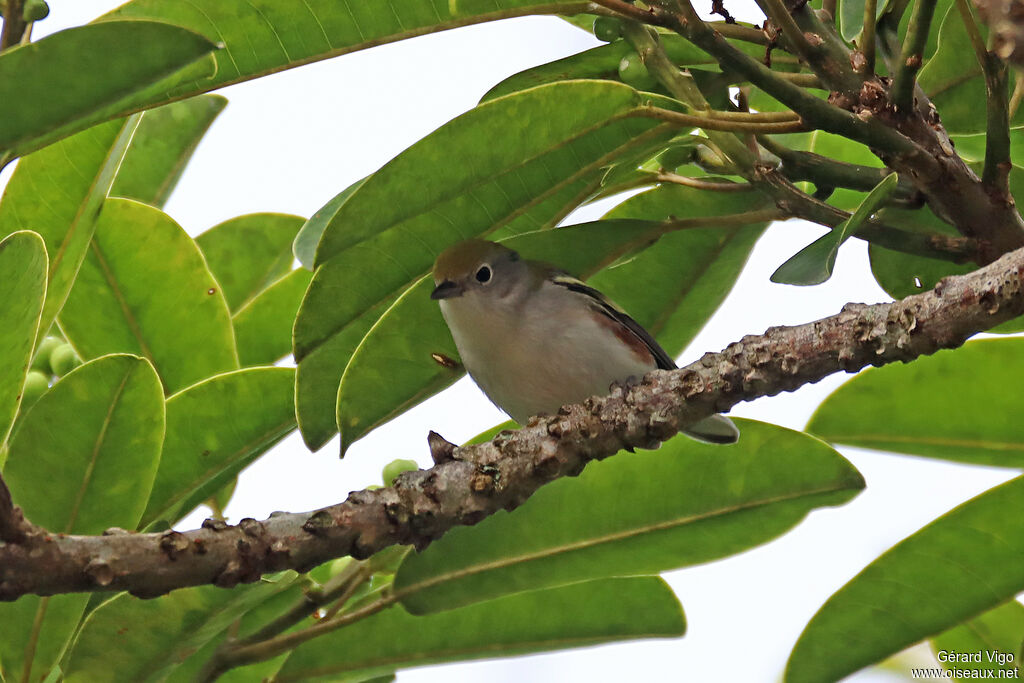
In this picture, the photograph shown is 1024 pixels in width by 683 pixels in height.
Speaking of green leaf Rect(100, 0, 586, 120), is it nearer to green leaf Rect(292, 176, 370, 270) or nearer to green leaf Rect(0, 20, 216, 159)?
green leaf Rect(0, 20, 216, 159)

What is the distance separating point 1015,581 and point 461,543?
115 centimetres

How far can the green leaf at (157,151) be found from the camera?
10.9ft

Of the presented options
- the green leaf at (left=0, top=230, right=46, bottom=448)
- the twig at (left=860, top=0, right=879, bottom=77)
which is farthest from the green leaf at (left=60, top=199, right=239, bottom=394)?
the twig at (left=860, top=0, right=879, bottom=77)

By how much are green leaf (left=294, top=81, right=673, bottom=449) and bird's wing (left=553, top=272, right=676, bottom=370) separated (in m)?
0.49

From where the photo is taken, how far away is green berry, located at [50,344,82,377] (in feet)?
9.61

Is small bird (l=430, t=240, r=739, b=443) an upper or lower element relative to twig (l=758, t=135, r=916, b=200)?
upper


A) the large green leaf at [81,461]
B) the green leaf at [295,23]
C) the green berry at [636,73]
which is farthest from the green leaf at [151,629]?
the green berry at [636,73]

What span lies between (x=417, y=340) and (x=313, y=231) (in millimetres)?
402

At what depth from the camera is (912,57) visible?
187 cm

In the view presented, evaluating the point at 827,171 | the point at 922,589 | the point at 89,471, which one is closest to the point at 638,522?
the point at 922,589

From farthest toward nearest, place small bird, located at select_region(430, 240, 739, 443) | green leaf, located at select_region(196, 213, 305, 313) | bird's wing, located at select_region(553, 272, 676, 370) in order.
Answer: green leaf, located at select_region(196, 213, 305, 313), small bird, located at select_region(430, 240, 739, 443), bird's wing, located at select_region(553, 272, 676, 370)

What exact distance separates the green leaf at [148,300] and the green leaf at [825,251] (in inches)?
57.1

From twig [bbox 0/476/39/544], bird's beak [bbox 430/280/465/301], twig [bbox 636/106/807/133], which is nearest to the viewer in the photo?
twig [bbox 0/476/39/544]

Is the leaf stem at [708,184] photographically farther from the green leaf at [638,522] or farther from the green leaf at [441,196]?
the green leaf at [638,522]
